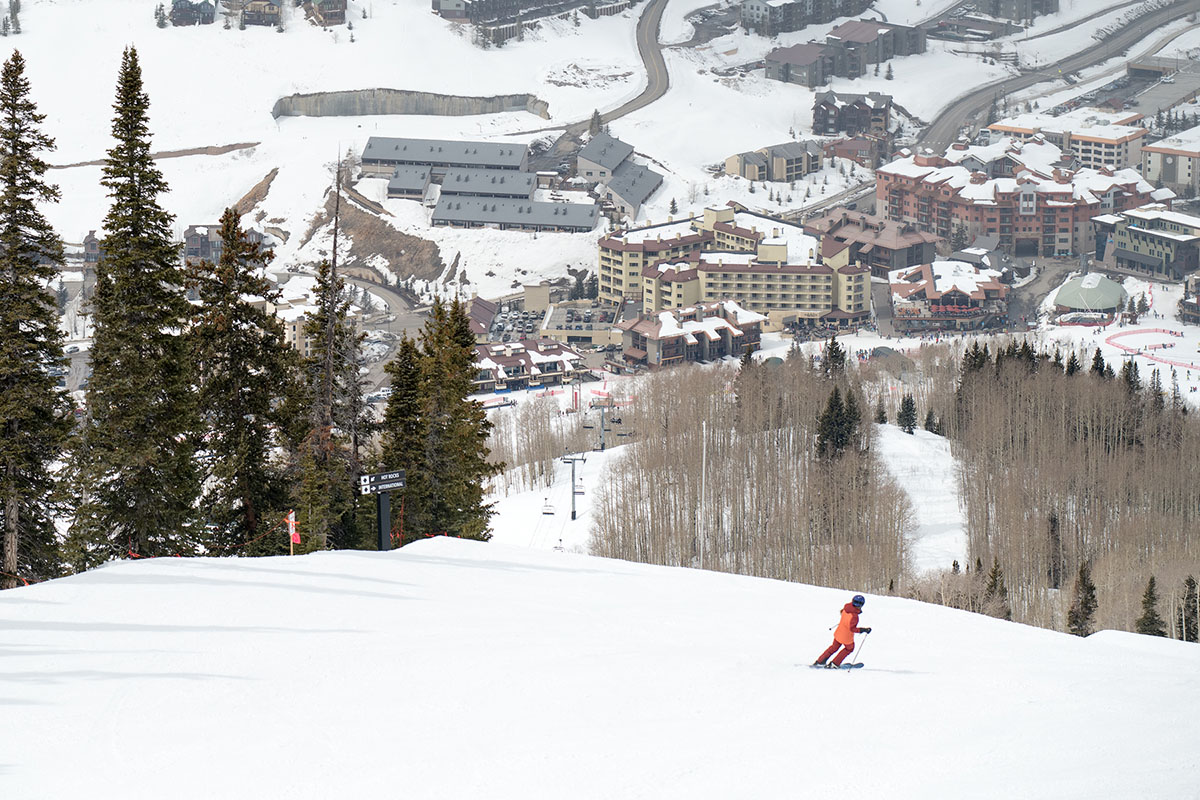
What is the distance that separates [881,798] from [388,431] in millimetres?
18574

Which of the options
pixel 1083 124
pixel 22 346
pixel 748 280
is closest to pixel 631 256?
pixel 748 280

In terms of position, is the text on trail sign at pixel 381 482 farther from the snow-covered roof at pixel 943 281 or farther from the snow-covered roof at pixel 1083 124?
the snow-covered roof at pixel 1083 124

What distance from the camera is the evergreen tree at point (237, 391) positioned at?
23672mm

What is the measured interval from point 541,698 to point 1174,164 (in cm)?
9952

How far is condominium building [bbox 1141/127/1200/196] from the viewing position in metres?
101

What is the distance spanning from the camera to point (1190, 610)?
3472 cm

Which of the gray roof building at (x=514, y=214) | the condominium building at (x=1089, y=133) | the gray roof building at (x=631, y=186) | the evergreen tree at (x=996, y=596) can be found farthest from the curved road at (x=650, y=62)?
the evergreen tree at (x=996, y=596)

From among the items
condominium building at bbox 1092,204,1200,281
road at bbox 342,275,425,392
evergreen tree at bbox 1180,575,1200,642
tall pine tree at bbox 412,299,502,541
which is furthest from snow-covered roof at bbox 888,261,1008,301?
tall pine tree at bbox 412,299,502,541

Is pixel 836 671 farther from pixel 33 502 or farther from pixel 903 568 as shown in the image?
pixel 903 568

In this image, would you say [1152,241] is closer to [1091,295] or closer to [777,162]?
[1091,295]

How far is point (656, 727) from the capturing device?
11.3 meters

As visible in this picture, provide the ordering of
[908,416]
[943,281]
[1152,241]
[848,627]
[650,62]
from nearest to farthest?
1. [848,627]
2. [908,416]
3. [943,281]
4. [1152,241]
5. [650,62]

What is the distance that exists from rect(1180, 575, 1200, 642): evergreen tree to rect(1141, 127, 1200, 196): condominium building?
7187 cm

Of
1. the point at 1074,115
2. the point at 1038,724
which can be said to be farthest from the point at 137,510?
the point at 1074,115
